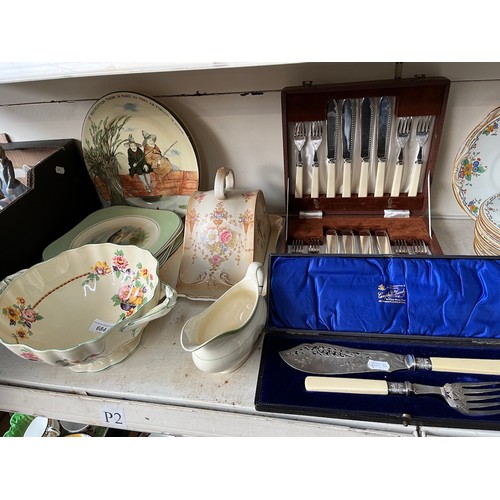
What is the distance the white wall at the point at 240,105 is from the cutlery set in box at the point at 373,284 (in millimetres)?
57

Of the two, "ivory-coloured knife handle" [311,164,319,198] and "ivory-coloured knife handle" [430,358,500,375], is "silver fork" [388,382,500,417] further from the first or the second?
"ivory-coloured knife handle" [311,164,319,198]

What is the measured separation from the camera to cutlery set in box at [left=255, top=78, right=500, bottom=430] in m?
0.50

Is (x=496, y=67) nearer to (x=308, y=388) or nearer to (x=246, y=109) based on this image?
(x=246, y=109)

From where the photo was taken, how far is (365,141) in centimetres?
69

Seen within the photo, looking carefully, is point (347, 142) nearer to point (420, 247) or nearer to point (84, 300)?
point (420, 247)

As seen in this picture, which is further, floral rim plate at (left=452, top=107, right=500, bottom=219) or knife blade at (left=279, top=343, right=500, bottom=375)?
floral rim plate at (left=452, top=107, right=500, bottom=219)

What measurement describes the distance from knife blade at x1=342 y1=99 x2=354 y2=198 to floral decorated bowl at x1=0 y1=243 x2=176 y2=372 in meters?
A: 0.41

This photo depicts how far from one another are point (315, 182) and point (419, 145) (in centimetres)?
20

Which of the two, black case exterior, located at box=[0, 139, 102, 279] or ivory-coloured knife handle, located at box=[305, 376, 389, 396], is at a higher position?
black case exterior, located at box=[0, 139, 102, 279]

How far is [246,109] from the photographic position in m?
0.74

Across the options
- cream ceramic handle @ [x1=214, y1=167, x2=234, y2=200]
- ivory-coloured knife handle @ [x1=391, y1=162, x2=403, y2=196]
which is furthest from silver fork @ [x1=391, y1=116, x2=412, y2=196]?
cream ceramic handle @ [x1=214, y1=167, x2=234, y2=200]

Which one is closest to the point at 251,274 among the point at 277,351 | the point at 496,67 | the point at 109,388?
the point at 277,351

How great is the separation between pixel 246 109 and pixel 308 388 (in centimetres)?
54

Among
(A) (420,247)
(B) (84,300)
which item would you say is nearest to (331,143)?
(A) (420,247)
